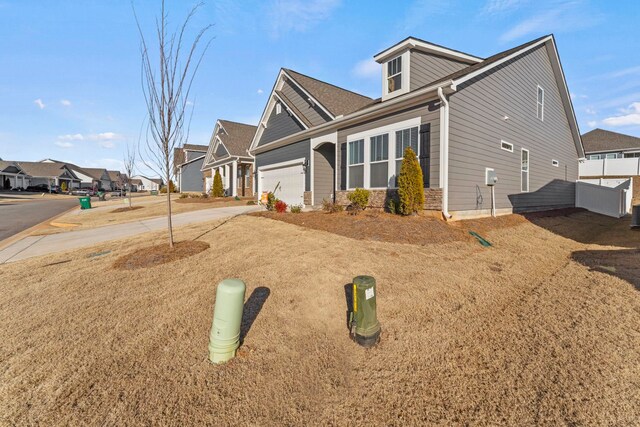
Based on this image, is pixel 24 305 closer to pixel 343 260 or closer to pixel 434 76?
pixel 343 260

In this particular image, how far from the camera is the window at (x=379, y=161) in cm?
966

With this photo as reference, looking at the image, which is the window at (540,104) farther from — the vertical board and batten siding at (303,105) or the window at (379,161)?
the vertical board and batten siding at (303,105)

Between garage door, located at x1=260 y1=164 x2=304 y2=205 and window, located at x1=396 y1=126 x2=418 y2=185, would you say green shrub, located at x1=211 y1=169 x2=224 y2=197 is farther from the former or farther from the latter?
window, located at x1=396 y1=126 x2=418 y2=185

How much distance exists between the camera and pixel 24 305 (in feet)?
12.1

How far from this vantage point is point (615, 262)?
202 inches

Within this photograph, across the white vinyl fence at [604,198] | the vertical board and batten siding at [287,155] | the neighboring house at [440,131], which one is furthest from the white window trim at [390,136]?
the white vinyl fence at [604,198]

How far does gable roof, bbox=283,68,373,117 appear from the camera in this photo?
1234cm

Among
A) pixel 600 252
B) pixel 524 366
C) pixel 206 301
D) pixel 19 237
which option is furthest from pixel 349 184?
pixel 19 237

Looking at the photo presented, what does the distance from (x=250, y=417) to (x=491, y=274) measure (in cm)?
463

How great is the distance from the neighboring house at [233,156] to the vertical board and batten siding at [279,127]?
2.81 metres

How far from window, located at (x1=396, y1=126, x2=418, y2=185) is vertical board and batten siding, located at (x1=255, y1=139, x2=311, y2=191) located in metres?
4.87

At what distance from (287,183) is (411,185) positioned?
7966mm

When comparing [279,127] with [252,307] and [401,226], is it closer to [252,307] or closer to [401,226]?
[401,226]

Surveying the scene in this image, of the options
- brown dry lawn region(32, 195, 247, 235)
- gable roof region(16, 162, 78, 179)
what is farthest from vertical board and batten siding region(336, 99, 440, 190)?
gable roof region(16, 162, 78, 179)
